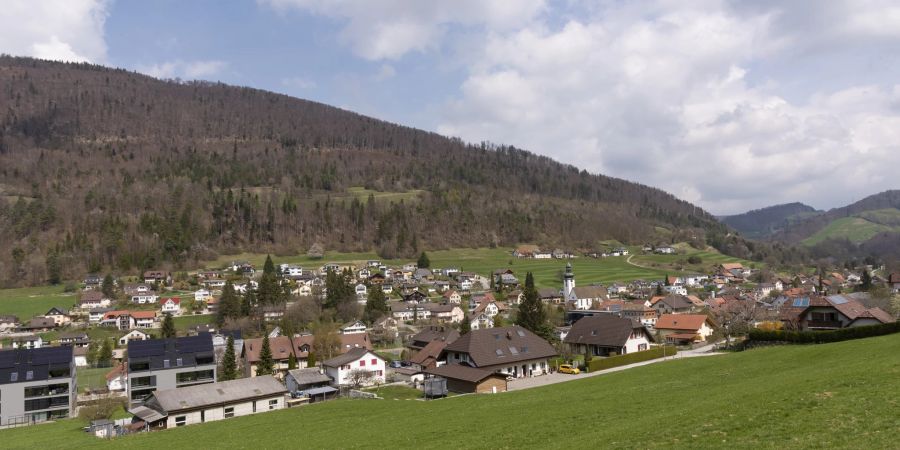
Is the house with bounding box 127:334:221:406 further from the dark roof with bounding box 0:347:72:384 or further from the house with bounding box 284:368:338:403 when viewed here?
the house with bounding box 284:368:338:403

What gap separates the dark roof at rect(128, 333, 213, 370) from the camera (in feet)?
178

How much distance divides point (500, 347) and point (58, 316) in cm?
7832

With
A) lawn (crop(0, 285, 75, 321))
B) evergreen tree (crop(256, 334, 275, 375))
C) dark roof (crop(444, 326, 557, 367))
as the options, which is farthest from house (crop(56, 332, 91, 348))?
dark roof (crop(444, 326, 557, 367))

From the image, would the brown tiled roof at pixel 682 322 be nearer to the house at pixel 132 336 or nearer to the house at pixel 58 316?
the house at pixel 132 336

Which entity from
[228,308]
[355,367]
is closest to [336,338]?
[355,367]

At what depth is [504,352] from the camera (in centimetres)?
4534

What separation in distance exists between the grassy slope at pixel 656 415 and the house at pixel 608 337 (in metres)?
17.1

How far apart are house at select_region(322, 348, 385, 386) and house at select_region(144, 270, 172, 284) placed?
7149cm

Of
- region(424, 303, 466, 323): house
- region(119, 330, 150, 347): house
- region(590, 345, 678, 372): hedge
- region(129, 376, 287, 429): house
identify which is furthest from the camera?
region(424, 303, 466, 323): house

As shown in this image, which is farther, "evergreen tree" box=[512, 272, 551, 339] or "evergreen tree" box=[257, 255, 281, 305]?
"evergreen tree" box=[257, 255, 281, 305]

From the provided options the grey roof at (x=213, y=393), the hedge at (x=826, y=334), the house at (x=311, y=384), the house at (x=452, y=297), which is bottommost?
the house at (x=311, y=384)

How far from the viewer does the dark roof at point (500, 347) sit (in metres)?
Result: 43.9

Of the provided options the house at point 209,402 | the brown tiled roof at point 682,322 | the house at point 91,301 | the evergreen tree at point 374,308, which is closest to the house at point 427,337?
the evergreen tree at point 374,308

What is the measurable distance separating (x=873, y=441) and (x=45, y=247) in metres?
154
